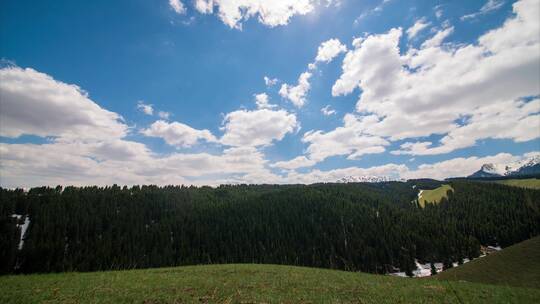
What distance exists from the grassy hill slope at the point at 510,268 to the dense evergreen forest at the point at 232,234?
80.7 metres

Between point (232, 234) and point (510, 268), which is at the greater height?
point (510, 268)

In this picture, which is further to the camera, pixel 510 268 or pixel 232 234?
pixel 232 234

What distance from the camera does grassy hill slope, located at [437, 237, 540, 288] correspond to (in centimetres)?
3372

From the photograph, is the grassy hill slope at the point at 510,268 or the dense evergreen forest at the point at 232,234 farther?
the dense evergreen forest at the point at 232,234

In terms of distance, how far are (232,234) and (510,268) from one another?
5629 inches

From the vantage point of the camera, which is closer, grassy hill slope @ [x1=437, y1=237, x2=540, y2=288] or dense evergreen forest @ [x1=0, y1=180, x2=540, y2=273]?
grassy hill slope @ [x1=437, y1=237, x2=540, y2=288]

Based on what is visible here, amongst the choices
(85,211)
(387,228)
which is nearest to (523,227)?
(387,228)

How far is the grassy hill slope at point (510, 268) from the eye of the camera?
111ft

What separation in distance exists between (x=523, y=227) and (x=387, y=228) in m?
77.3

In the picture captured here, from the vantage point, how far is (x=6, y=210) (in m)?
142

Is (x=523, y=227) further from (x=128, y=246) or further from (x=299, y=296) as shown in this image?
(x=128, y=246)

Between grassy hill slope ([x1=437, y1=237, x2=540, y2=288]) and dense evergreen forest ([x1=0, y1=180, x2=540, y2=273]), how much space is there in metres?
80.7

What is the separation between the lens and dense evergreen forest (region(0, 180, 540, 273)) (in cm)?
12344

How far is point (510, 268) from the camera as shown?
38375mm
